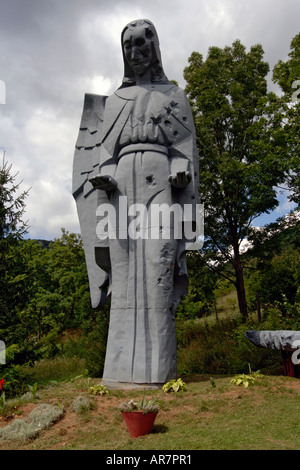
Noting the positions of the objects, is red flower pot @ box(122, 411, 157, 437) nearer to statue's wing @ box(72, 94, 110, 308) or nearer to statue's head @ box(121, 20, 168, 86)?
statue's wing @ box(72, 94, 110, 308)

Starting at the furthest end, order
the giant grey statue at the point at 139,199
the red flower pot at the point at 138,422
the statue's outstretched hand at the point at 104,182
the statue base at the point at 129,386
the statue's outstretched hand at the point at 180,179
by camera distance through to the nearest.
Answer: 1. the statue's outstretched hand at the point at 104,182
2. the statue's outstretched hand at the point at 180,179
3. the giant grey statue at the point at 139,199
4. the statue base at the point at 129,386
5. the red flower pot at the point at 138,422

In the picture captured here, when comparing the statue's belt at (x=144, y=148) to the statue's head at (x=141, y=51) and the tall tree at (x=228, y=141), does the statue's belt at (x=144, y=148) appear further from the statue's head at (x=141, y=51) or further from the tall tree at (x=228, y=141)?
the tall tree at (x=228, y=141)

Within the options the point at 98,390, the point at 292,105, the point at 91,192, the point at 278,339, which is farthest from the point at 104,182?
the point at 292,105

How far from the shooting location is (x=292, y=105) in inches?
485

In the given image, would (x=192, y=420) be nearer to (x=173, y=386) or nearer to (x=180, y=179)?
(x=173, y=386)

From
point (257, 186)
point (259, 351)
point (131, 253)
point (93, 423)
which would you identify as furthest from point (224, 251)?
point (93, 423)

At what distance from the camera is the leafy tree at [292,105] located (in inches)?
448

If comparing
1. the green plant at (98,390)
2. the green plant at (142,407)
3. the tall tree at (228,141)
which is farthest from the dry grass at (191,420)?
the tall tree at (228,141)

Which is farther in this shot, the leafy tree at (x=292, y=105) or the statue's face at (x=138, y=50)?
the leafy tree at (x=292, y=105)

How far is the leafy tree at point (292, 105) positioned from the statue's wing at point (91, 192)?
5320mm

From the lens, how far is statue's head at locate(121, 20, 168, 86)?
7.83 metres

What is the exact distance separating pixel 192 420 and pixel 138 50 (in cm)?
642

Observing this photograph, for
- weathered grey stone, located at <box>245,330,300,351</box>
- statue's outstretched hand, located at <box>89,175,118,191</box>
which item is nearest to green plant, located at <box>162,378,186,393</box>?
weathered grey stone, located at <box>245,330,300,351</box>

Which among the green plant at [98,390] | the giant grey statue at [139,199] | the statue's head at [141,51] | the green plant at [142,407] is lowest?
the green plant at [98,390]
